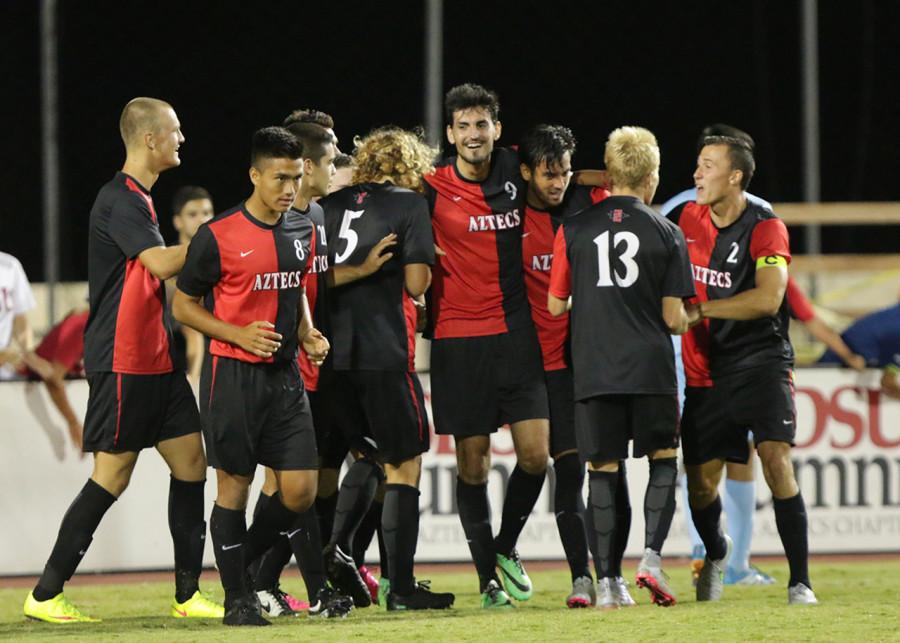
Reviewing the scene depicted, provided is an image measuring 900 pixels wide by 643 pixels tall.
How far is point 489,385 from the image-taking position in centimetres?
729

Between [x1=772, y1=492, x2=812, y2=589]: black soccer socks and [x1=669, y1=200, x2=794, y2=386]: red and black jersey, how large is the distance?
2.10 ft

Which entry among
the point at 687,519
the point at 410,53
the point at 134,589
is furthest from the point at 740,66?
the point at 134,589

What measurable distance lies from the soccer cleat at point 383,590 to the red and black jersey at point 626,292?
134 centimetres

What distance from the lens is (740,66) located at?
930 inches

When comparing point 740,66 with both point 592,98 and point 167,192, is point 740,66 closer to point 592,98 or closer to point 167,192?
point 592,98

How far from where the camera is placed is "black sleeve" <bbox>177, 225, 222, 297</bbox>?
6.37 m

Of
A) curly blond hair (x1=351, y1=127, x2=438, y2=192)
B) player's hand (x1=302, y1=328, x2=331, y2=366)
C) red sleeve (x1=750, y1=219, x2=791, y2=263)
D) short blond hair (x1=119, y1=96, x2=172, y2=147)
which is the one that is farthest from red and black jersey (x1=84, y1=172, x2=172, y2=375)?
red sleeve (x1=750, y1=219, x2=791, y2=263)

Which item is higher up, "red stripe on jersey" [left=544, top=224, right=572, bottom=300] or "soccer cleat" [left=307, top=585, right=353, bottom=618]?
"red stripe on jersey" [left=544, top=224, right=572, bottom=300]

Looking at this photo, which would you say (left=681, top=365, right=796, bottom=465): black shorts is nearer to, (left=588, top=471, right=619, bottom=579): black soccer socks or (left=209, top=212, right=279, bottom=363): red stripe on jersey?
(left=588, top=471, right=619, bottom=579): black soccer socks

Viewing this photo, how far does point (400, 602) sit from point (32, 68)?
54.3 ft

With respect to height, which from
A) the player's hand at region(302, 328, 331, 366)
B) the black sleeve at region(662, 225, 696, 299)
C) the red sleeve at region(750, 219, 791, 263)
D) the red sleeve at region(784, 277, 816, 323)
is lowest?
the player's hand at region(302, 328, 331, 366)

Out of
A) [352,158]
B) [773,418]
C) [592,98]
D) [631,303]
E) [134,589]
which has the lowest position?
[134,589]

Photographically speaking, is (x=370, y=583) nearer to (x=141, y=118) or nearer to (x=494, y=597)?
(x=494, y=597)

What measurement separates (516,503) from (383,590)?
74cm
